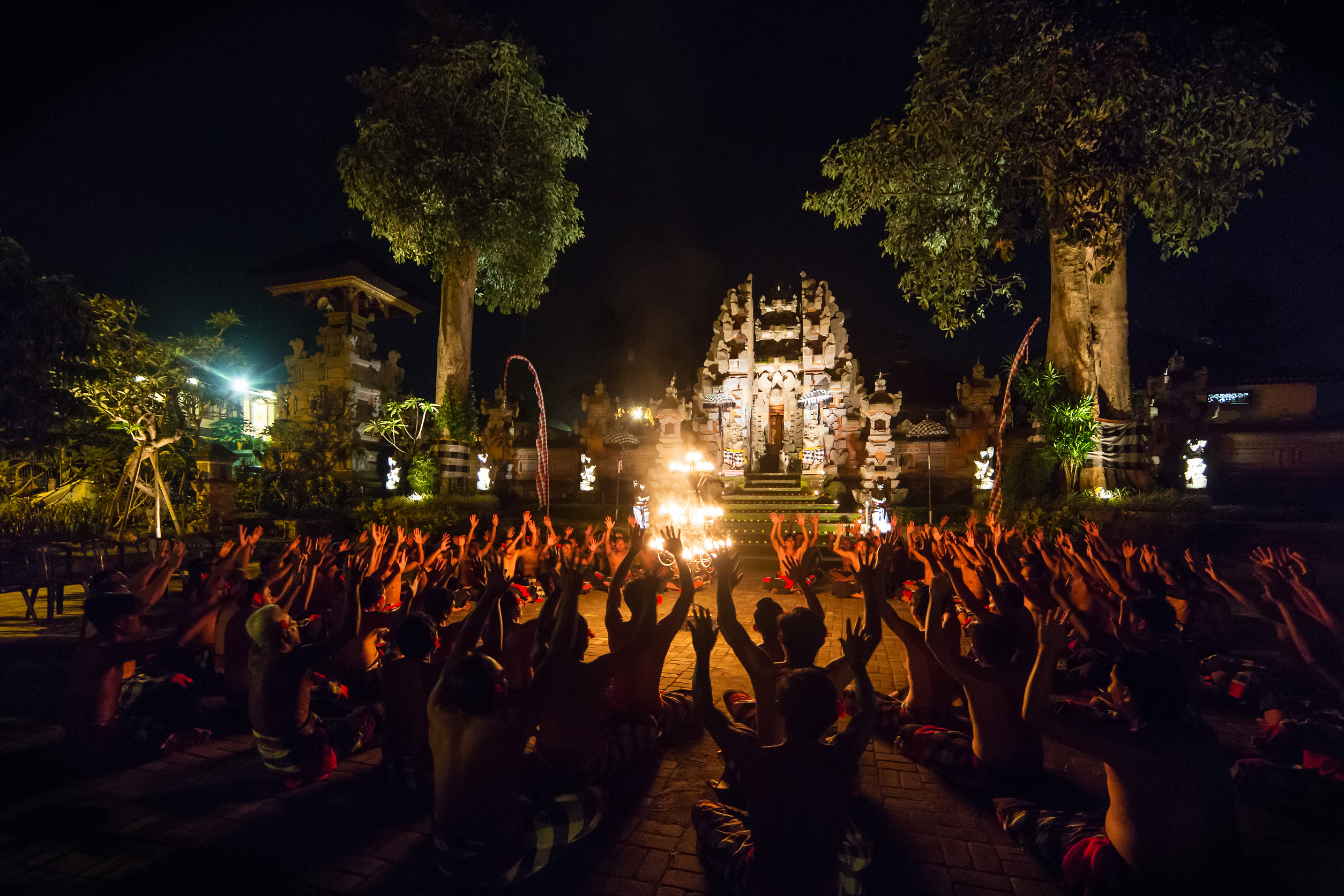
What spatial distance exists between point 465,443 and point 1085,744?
810 inches

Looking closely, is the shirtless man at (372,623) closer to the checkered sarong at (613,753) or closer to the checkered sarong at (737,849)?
the checkered sarong at (613,753)

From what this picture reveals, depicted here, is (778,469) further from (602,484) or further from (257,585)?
(257,585)

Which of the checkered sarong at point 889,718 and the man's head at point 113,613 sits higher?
the man's head at point 113,613

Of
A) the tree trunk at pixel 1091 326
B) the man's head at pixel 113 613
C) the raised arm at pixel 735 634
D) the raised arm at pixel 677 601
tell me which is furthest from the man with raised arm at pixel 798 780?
the tree trunk at pixel 1091 326

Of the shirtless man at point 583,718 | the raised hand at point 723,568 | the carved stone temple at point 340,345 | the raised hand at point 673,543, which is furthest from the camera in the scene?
the carved stone temple at point 340,345

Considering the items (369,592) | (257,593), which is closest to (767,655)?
(369,592)

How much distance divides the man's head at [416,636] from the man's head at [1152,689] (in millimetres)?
3720

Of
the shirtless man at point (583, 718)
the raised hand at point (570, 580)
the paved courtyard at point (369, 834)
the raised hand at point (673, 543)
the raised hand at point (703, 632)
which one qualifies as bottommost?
the paved courtyard at point (369, 834)

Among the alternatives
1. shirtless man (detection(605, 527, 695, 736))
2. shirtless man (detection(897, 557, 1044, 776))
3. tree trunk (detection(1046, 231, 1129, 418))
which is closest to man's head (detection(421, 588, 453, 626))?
shirtless man (detection(605, 527, 695, 736))

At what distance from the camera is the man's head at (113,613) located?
440 centimetres

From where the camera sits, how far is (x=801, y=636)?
3564mm

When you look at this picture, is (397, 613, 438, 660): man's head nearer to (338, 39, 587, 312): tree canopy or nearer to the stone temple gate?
(338, 39, 587, 312): tree canopy

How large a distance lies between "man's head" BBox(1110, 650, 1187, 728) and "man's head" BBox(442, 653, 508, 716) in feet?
9.67

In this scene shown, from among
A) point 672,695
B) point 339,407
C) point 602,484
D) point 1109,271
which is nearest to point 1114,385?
point 1109,271
